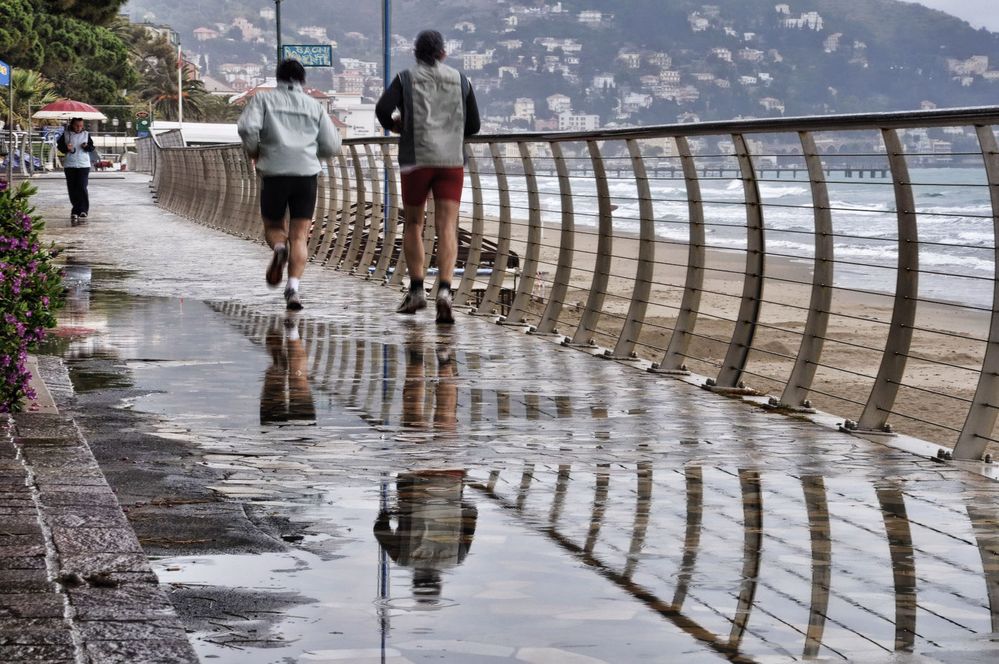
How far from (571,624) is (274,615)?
65cm

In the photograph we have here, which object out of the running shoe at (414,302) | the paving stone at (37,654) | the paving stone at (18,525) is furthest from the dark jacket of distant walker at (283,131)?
the paving stone at (37,654)

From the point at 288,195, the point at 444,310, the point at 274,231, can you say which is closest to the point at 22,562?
the point at 444,310

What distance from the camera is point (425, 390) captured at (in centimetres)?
845

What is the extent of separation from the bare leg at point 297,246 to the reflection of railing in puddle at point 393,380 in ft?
4.97

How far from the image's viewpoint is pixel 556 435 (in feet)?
23.2

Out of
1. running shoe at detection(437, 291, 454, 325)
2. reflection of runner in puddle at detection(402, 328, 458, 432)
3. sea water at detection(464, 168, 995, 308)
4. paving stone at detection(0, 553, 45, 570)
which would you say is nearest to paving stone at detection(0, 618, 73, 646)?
paving stone at detection(0, 553, 45, 570)

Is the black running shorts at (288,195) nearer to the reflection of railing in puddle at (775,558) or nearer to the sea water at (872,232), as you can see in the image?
the reflection of railing in puddle at (775,558)

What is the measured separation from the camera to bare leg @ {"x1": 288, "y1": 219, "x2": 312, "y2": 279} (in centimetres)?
1335

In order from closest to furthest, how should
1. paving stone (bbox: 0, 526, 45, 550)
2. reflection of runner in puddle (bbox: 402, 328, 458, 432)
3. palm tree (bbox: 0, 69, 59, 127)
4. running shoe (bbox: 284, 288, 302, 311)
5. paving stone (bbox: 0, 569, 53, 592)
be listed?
paving stone (bbox: 0, 569, 53, 592) → paving stone (bbox: 0, 526, 45, 550) → reflection of runner in puddle (bbox: 402, 328, 458, 432) → running shoe (bbox: 284, 288, 302, 311) → palm tree (bbox: 0, 69, 59, 127)

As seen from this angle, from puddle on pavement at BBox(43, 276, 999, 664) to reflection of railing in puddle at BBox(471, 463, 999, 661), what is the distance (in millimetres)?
10

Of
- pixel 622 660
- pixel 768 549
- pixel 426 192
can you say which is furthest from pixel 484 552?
pixel 426 192

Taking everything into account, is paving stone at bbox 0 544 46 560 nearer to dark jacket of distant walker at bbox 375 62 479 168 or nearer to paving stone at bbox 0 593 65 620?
paving stone at bbox 0 593 65 620

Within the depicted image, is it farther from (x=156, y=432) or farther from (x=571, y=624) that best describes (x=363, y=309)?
(x=571, y=624)

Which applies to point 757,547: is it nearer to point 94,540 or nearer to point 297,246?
point 94,540
